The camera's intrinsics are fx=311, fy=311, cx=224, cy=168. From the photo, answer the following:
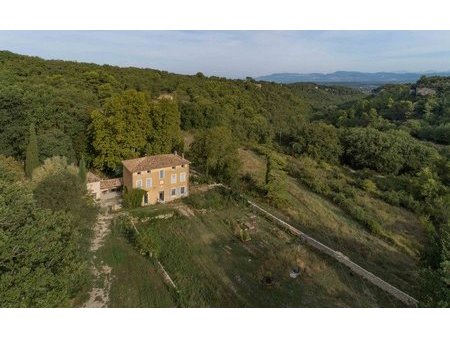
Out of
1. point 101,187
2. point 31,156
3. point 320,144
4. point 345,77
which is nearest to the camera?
point 101,187

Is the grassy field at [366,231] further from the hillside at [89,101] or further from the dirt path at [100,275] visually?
the hillside at [89,101]

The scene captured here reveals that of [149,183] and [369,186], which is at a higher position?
[149,183]

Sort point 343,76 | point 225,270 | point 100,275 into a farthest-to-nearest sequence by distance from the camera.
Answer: point 343,76, point 225,270, point 100,275

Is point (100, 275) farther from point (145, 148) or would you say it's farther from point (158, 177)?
point (145, 148)

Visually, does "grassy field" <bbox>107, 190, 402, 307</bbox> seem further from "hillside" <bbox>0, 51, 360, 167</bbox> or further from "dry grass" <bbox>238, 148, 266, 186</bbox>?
"hillside" <bbox>0, 51, 360, 167</bbox>

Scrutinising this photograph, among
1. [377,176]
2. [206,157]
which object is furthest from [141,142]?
[377,176]

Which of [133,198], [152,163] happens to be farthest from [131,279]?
[152,163]

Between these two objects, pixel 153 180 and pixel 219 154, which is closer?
pixel 153 180
